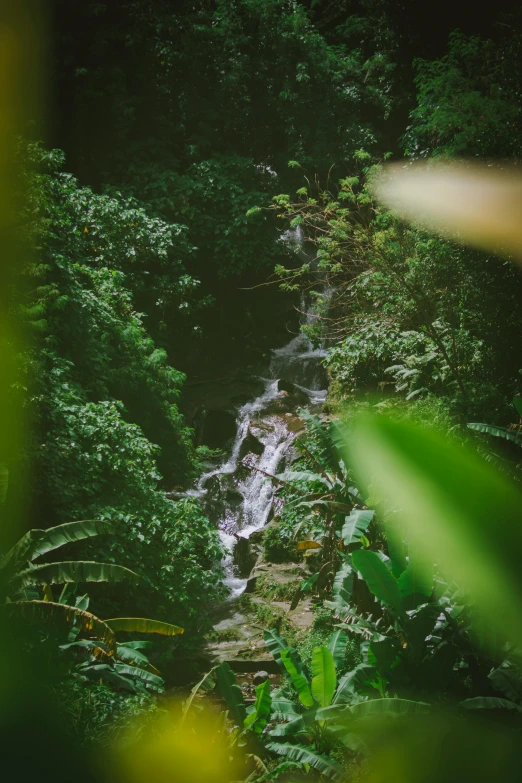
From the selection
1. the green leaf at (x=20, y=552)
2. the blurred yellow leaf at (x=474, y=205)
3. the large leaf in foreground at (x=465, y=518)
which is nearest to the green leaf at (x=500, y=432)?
the large leaf in foreground at (x=465, y=518)

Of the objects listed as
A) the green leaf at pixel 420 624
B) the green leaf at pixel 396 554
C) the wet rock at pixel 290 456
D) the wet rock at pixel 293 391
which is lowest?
the green leaf at pixel 420 624

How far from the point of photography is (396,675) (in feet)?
16.5

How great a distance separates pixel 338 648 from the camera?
17.3 feet

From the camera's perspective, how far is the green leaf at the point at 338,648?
518 centimetres

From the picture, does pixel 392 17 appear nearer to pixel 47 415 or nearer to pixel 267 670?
pixel 47 415

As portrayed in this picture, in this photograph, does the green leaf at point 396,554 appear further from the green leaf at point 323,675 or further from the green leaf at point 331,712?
the green leaf at point 331,712

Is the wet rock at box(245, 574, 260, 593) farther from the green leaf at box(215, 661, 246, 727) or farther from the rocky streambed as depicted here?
the green leaf at box(215, 661, 246, 727)

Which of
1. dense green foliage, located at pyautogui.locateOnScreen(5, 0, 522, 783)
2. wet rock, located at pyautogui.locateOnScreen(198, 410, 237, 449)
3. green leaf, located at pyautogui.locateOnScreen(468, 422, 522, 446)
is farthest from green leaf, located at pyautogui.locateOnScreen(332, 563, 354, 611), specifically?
wet rock, located at pyautogui.locateOnScreen(198, 410, 237, 449)

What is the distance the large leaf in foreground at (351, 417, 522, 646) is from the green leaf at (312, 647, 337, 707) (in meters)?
1.33

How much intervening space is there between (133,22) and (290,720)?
744 inches

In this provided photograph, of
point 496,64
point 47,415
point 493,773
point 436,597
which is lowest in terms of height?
point 493,773

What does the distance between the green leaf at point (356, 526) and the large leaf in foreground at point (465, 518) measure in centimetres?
44

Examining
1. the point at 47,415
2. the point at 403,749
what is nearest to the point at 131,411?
the point at 47,415

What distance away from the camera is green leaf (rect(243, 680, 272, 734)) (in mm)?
4672
